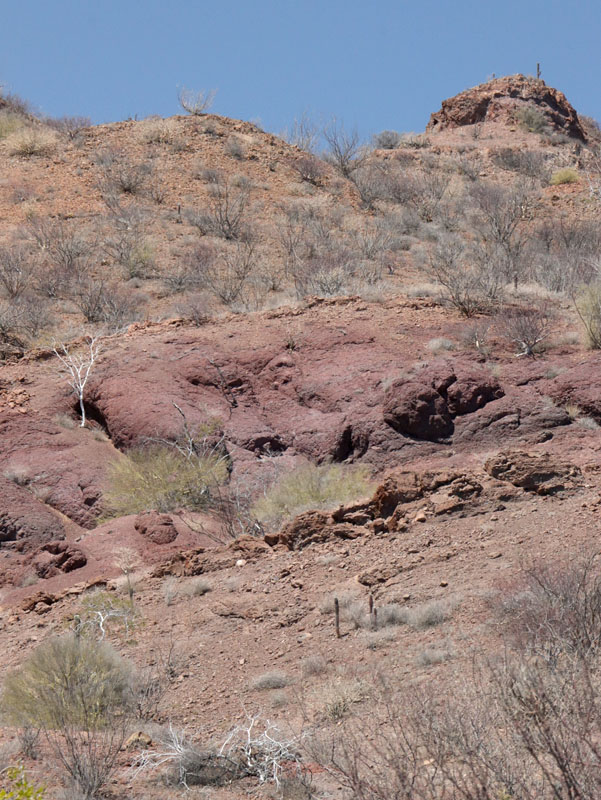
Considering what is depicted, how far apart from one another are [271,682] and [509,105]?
36.6 m

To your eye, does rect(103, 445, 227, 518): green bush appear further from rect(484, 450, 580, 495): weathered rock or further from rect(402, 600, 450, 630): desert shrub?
rect(402, 600, 450, 630): desert shrub

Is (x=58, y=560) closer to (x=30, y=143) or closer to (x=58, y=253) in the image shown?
(x=58, y=253)

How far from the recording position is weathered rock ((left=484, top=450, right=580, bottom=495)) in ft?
27.0

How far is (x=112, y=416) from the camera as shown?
12258 millimetres

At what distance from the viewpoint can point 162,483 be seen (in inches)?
421

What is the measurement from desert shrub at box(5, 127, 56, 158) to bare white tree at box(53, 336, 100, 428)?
1562 centimetres

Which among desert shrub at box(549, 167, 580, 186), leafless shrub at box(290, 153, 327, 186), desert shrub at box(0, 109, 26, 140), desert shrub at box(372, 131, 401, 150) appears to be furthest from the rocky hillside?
desert shrub at box(372, 131, 401, 150)

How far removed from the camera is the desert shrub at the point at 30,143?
27.6m

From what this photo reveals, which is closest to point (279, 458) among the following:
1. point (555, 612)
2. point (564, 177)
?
point (555, 612)

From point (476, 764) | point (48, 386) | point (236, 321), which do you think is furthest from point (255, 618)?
point (236, 321)

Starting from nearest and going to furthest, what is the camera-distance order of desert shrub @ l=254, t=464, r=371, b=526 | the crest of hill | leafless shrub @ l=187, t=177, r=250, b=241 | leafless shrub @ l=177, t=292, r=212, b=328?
1. desert shrub @ l=254, t=464, r=371, b=526
2. leafless shrub @ l=177, t=292, r=212, b=328
3. leafless shrub @ l=187, t=177, r=250, b=241
4. the crest of hill

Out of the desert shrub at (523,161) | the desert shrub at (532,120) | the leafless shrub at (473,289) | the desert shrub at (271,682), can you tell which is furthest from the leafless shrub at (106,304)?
the desert shrub at (532,120)

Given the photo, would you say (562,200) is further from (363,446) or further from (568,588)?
(568,588)

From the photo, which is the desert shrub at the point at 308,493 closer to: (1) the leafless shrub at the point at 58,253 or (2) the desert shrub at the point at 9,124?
(1) the leafless shrub at the point at 58,253
